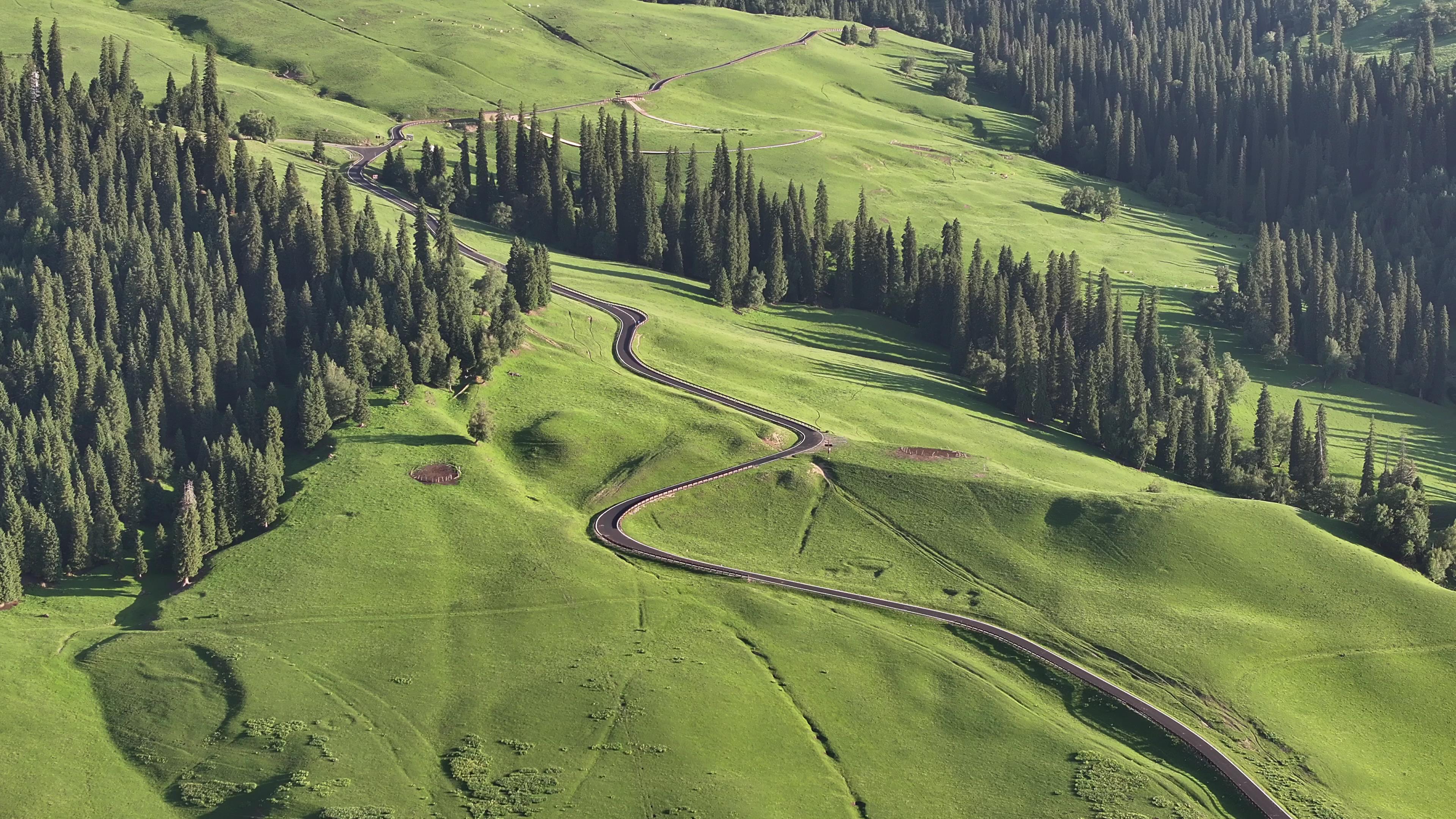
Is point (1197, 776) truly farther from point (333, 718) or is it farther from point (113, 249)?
point (113, 249)

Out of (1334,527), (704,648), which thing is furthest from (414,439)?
(1334,527)

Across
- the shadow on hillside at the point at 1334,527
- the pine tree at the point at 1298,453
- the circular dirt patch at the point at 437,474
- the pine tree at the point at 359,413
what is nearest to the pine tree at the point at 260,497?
the circular dirt patch at the point at 437,474

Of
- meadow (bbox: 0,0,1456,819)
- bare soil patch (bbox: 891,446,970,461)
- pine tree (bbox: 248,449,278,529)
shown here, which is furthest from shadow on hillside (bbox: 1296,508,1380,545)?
pine tree (bbox: 248,449,278,529)

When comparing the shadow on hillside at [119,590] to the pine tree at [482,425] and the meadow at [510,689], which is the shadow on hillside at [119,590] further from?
the pine tree at [482,425]

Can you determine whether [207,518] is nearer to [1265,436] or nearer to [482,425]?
[482,425]

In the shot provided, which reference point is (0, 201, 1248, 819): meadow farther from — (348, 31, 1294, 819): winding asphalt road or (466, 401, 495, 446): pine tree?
(466, 401, 495, 446): pine tree

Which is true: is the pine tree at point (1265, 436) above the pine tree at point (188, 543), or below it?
above
